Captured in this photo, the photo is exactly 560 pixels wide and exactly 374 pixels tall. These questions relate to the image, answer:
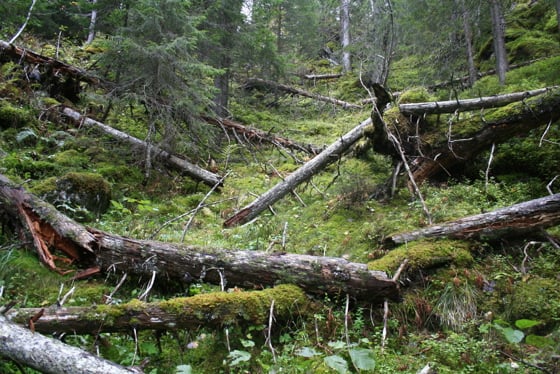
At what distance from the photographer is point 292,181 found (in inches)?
293

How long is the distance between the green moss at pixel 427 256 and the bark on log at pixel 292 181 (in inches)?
123

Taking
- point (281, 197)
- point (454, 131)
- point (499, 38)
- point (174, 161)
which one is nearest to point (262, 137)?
point (174, 161)

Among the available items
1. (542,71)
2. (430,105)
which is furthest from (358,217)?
(542,71)

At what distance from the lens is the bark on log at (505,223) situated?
14.0 feet

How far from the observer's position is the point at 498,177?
20.9ft

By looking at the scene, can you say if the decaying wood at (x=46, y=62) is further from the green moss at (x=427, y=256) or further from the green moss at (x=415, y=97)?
the green moss at (x=427, y=256)

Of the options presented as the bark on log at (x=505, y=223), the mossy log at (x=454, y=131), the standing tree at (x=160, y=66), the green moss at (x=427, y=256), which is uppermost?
the standing tree at (x=160, y=66)

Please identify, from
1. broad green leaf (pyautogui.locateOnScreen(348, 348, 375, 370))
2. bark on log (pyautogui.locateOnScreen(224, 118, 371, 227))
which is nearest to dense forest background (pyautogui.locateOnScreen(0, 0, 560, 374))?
broad green leaf (pyautogui.locateOnScreen(348, 348, 375, 370))

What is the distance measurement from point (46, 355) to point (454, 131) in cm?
657

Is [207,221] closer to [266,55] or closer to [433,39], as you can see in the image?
[266,55]

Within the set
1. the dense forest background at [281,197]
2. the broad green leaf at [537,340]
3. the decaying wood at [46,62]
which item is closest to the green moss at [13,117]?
the dense forest background at [281,197]

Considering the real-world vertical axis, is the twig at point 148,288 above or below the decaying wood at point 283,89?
below

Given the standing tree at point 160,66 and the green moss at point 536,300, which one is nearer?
the green moss at point 536,300

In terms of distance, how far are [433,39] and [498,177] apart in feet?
29.4
